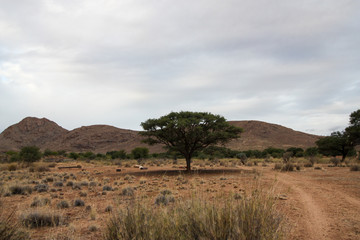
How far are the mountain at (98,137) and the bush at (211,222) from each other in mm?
81344

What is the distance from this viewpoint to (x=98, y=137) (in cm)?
11744

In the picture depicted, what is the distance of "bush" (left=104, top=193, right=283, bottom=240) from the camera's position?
3.68 m

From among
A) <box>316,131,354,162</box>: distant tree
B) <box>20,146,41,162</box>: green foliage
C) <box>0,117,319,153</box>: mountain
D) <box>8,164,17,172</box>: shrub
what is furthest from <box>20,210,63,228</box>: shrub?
<box>0,117,319,153</box>: mountain

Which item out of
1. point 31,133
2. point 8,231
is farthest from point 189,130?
point 31,133

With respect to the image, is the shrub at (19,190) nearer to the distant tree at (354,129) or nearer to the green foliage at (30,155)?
the green foliage at (30,155)

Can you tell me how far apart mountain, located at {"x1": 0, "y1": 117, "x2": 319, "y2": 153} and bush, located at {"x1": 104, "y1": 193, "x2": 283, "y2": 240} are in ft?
267

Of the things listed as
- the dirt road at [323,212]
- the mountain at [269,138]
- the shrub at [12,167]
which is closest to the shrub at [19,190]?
the dirt road at [323,212]

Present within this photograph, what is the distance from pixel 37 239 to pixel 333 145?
4162cm

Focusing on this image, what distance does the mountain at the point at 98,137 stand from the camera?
9138cm

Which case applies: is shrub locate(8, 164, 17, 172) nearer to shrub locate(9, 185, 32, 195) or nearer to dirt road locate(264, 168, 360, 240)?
shrub locate(9, 185, 32, 195)

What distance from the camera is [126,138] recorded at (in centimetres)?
11519

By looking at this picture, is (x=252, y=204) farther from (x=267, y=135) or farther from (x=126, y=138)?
(x=126, y=138)

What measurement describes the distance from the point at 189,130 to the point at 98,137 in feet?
335

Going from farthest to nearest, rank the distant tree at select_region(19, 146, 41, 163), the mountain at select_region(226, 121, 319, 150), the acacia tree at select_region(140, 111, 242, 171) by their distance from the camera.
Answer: the mountain at select_region(226, 121, 319, 150) → the distant tree at select_region(19, 146, 41, 163) → the acacia tree at select_region(140, 111, 242, 171)
